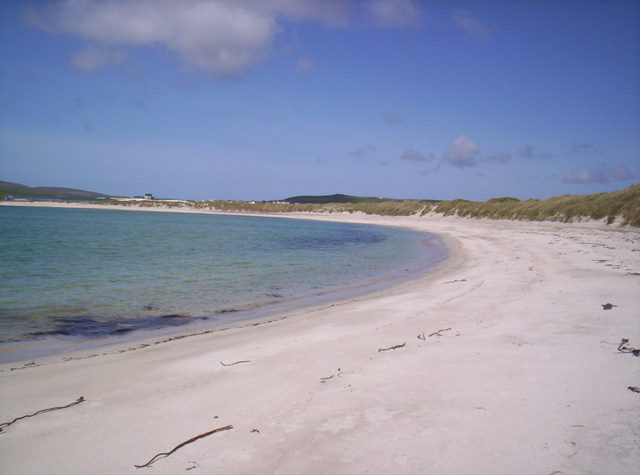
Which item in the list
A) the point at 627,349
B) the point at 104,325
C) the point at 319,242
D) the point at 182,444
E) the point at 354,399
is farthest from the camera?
the point at 319,242

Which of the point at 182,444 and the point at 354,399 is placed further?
the point at 354,399

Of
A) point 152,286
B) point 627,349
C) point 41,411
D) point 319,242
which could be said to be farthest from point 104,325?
point 319,242

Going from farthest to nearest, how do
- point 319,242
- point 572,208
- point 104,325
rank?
point 572,208
point 319,242
point 104,325

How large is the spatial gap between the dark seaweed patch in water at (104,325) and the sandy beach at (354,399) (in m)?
1.13

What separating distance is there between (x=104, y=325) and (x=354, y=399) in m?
5.11

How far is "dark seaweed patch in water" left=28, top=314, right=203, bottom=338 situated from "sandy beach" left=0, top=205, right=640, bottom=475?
1.13m

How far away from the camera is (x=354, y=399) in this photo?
10.2ft

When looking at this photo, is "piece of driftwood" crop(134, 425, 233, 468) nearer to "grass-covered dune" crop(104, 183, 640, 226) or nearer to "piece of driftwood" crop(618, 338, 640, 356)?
"piece of driftwood" crop(618, 338, 640, 356)

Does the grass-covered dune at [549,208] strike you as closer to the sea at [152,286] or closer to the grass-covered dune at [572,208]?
the grass-covered dune at [572,208]

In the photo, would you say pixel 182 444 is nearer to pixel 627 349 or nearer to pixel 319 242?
pixel 627 349

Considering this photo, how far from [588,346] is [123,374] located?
4.78 metres

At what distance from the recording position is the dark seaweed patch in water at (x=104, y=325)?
6017mm

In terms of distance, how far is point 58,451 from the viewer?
2.53m

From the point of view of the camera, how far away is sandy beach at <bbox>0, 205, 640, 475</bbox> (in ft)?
7.67
